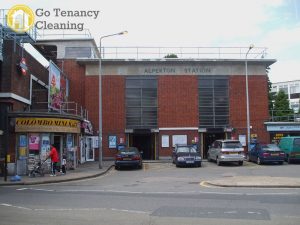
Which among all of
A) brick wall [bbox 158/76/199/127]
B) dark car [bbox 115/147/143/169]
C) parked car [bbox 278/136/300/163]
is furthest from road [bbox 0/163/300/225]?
Result: brick wall [bbox 158/76/199/127]

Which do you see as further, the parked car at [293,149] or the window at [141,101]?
the window at [141,101]

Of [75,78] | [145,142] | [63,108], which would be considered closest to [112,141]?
[145,142]

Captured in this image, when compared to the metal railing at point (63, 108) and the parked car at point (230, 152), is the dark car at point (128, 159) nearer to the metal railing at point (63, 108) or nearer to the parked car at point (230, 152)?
the parked car at point (230, 152)

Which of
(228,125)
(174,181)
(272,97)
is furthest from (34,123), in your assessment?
(272,97)

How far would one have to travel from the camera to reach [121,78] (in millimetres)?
39000

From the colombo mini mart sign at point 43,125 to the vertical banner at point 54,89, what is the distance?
422 centimetres

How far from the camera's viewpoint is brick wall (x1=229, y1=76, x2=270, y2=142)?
39125mm

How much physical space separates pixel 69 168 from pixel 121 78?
45.6ft

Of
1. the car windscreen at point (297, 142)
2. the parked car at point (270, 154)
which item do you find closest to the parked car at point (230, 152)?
the parked car at point (270, 154)

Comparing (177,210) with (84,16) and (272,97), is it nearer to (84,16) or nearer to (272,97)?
(84,16)

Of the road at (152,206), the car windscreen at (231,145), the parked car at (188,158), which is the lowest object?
the road at (152,206)

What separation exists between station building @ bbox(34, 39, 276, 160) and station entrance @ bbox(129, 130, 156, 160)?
0.35ft

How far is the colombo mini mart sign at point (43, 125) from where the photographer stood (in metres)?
23.6

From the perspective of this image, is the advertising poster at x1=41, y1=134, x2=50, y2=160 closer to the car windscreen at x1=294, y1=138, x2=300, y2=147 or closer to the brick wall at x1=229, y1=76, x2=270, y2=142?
the car windscreen at x1=294, y1=138, x2=300, y2=147
